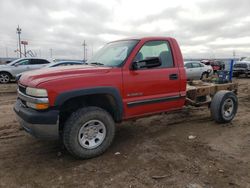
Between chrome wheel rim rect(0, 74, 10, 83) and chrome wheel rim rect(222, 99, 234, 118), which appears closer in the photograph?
chrome wheel rim rect(222, 99, 234, 118)

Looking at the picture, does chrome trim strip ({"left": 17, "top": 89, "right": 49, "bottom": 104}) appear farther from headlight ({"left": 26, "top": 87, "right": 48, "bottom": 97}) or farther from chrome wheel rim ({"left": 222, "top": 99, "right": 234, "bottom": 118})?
chrome wheel rim ({"left": 222, "top": 99, "right": 234, "bottom": 118})

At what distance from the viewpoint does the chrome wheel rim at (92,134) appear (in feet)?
12.9

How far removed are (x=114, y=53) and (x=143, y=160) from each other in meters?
2.08

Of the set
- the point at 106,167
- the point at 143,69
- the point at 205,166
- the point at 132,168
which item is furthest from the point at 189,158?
the point at 143,69

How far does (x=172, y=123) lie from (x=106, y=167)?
2.80 meters

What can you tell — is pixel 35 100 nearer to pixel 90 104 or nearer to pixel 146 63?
pixel 90 104

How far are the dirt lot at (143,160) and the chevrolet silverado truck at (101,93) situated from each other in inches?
14.8

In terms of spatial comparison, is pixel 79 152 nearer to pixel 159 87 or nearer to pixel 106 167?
pixel 106 167

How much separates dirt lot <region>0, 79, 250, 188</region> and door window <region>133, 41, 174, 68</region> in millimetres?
1550

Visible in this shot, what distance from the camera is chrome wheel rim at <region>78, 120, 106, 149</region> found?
3.93 metres

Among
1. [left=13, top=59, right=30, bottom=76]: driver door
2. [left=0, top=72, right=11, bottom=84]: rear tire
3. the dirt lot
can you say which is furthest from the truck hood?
[left=0, top=72, right=11, bottom=84]: rear tire

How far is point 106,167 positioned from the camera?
3762mm

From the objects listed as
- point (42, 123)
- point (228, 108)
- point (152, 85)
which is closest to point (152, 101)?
point (152, 85)

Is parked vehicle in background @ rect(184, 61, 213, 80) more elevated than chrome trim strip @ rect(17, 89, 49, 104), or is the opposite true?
parked vehicle in background @ rect(184, 61, 213, 80)
